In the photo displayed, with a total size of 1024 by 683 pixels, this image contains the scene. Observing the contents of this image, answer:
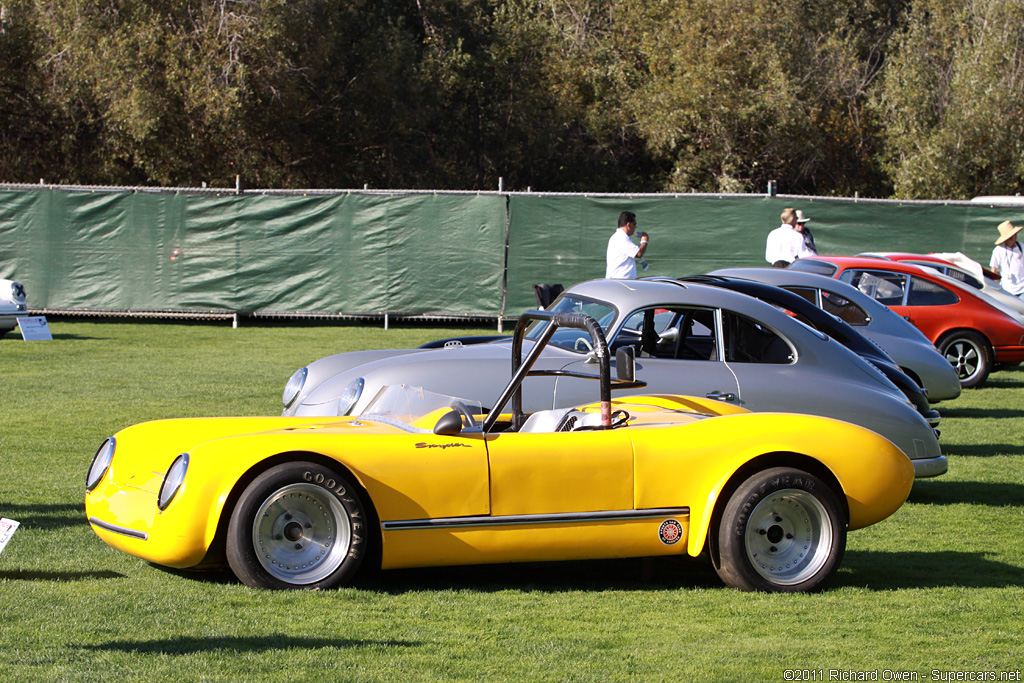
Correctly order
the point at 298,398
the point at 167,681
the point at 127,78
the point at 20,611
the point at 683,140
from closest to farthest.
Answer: the point at 167,681
the point at 20,611
the point at 298,398
the point at 127,78
the point at 683,140

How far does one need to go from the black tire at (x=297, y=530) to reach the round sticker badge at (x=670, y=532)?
133 cm

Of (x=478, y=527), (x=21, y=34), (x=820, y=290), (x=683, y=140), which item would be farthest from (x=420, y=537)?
(x=683, y=140)

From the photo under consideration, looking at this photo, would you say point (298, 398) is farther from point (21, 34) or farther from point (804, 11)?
point (804, 11)

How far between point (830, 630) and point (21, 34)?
26.8 metres

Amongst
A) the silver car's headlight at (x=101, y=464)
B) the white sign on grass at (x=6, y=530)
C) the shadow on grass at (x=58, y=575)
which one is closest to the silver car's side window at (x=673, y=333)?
the silver car's headlight at (x=101, y=464)

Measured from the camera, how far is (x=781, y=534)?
205 inches

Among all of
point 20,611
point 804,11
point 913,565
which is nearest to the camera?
point 20,611

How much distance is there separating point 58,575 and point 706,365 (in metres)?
4.14

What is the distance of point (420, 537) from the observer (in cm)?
494

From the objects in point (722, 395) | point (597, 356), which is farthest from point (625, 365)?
point (722, 395)

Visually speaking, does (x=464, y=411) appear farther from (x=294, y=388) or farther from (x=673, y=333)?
(x=294, y=388)

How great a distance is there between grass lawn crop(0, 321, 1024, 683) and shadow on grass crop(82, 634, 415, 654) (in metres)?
0.01

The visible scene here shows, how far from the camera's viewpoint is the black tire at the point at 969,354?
1406 centimetres

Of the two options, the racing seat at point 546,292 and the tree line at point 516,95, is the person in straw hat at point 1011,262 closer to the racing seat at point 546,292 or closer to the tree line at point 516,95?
the racing seat at point 546,292
